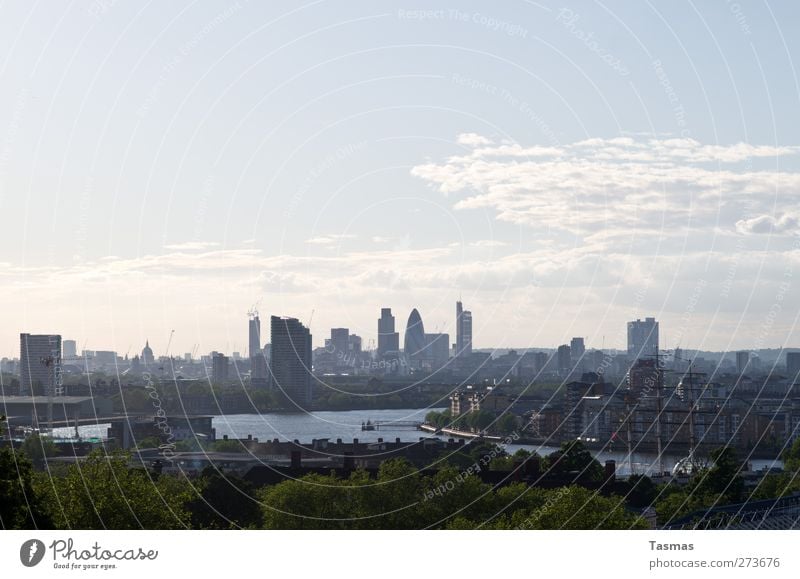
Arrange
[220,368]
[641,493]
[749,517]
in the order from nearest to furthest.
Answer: [749,517], [641,493], [220,368]

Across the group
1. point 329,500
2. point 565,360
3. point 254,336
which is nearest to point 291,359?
point 254,336

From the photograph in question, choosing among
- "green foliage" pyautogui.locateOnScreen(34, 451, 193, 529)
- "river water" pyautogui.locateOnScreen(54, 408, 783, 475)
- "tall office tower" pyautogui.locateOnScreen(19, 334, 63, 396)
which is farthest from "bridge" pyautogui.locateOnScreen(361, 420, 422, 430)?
"green foliage" pyautogui.locateOnScreen(34, 451, 193, 529)

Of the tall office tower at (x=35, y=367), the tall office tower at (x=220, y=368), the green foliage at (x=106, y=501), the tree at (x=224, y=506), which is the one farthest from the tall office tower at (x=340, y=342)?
the green foliage at (x=106, y=501)

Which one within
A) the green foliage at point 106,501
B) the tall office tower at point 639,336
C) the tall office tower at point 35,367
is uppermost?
the tall office tower at point 639,336

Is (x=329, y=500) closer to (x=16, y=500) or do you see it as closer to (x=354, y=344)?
(x=16, y=500)

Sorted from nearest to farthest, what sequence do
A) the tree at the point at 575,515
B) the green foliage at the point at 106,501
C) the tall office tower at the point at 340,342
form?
the green foliage at the point at 106,501 < the tree at the point at 575,515 < the tall office tower at the point at 340,342

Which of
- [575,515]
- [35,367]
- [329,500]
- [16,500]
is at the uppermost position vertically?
[35,367]

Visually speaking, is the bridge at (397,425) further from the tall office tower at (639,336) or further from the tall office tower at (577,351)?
the tall office tower at (577,351)
